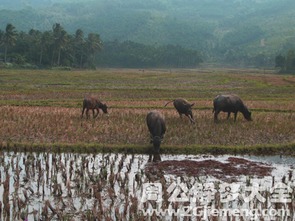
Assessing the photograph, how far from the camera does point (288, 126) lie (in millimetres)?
18438

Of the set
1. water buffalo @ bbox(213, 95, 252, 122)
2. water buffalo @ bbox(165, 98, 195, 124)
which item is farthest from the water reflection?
water buffalo @ bbox(213, 95, 252, 122)

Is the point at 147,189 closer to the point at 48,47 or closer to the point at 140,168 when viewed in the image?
the point at 140,168

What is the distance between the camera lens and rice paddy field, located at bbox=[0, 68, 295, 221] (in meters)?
8.57

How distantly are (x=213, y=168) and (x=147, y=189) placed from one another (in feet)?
10.8

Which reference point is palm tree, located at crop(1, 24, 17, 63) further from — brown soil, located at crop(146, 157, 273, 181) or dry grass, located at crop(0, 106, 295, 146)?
brown soil, located at crop(146, 157, 273, 181)

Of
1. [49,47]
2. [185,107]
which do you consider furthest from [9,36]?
[185,107]

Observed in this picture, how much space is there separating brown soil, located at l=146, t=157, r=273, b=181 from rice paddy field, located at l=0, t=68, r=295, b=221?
3 centimetres

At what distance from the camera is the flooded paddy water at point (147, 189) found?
838 centimetres

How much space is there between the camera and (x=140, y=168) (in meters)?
12.1

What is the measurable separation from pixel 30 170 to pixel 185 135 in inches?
281

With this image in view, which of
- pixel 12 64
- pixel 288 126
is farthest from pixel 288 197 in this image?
pixel 12 64

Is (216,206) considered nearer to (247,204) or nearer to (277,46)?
(247,204)

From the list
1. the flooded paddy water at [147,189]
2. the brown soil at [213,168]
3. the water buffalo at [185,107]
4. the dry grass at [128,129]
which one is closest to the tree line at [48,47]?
the dry grass at [128,129]

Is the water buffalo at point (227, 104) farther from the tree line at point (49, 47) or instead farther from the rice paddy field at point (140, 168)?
the tree line at point (49, 47)
